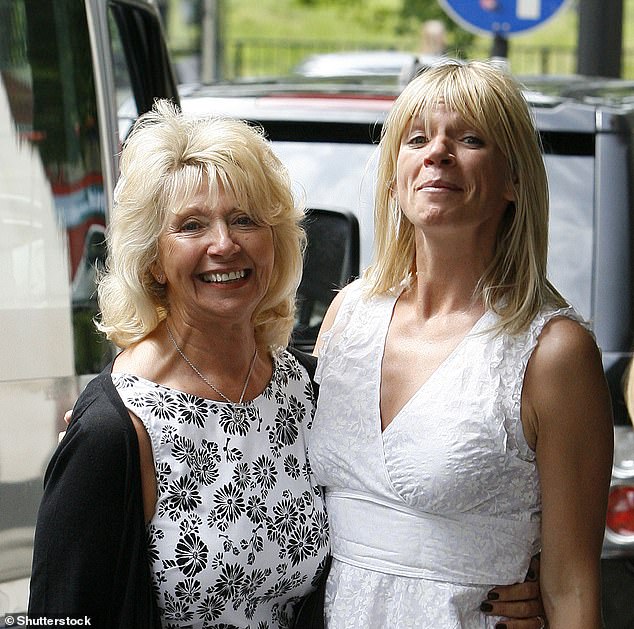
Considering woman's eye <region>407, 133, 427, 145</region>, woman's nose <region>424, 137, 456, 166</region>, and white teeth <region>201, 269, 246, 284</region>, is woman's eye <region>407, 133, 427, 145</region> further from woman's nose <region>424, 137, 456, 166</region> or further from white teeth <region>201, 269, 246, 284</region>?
white teeth <region>201, 269, 246, 284</region>

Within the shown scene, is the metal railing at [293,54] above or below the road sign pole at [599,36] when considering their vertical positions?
below

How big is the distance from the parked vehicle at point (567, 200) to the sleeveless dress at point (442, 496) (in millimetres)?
1000

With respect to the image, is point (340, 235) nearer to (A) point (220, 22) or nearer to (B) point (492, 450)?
(B) point (492, 450)

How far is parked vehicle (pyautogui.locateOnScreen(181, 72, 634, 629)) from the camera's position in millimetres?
3444

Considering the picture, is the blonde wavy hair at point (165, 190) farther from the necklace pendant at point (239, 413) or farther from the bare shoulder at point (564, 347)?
the bare shoulder at point (564, 347)

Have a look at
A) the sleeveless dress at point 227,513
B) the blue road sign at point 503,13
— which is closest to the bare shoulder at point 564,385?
the sleeveless dress at point 227,513

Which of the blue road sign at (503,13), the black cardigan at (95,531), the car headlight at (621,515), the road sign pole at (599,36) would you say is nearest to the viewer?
the black cardigan at (95,531)

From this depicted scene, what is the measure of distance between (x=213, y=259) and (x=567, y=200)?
1.67 m

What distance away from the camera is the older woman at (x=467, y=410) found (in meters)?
2.43

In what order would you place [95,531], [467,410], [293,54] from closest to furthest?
[95,531] → [467,410] → [293,54]

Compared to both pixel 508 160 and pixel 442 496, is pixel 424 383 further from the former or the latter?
pixel 508 160

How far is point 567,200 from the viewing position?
12.5 feet

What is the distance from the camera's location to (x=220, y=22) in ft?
67.7

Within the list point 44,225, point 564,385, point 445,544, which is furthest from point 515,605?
point 44,225
